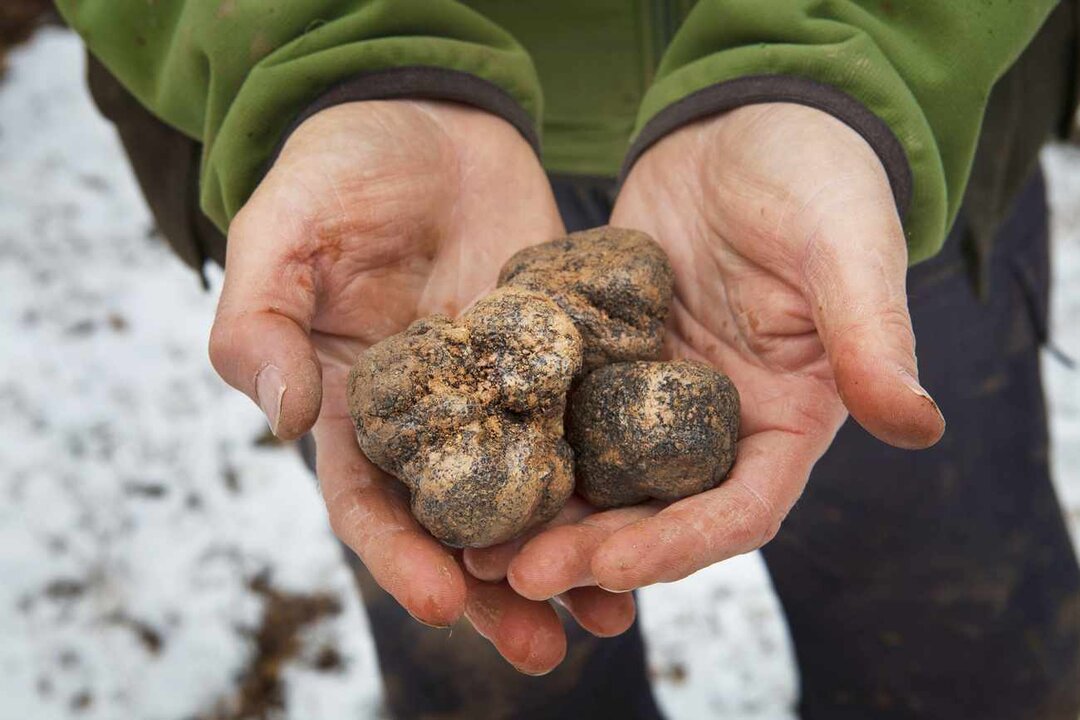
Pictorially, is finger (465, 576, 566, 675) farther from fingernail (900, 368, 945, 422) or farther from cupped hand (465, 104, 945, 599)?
fingernail (900, 368, 945, 422)

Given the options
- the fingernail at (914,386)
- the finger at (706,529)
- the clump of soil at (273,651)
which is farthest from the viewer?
the clump of soil at (273,651)

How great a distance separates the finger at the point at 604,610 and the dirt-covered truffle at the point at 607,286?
1.51ft

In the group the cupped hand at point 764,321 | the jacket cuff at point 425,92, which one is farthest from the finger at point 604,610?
the jacket cuff at point 425,92

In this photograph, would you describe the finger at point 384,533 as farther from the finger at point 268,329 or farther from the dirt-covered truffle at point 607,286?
the dirt-covered truffle at point 607,286

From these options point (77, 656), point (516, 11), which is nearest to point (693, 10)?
point (516, 11)

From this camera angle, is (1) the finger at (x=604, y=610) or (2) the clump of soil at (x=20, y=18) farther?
(2) the clump of soil at (x=20, y=18)

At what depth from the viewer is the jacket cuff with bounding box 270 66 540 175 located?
6.44ft

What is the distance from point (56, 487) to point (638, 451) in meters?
2.47

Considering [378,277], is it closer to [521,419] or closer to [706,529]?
[521,419]

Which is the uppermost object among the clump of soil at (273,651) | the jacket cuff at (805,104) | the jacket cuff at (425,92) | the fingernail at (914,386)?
the jacket cuff at (805,104)

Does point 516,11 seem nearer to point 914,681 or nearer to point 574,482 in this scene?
point 574,482

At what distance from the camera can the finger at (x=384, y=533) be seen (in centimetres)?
151

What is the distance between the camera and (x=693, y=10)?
2.01 meters

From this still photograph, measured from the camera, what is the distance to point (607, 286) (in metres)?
1.96
